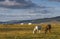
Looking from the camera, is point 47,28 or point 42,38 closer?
point 42,38

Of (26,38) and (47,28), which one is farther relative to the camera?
(47,28)

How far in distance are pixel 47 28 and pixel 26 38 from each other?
32.7ft

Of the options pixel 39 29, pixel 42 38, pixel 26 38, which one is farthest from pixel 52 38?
pixel 39 29

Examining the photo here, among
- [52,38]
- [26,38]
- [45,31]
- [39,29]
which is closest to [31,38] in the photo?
[26,38]

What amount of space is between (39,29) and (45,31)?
9.87 feet

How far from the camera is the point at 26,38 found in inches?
1104

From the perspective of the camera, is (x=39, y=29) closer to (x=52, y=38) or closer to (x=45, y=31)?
(x=45, y=31)

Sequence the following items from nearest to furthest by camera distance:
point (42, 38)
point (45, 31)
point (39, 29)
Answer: point (42, 38) → point (45, 31) → point (39, 29)

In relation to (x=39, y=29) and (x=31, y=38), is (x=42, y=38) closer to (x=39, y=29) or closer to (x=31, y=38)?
(x=31, y=38)

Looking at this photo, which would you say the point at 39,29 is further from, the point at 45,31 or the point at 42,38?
the point at 42,38

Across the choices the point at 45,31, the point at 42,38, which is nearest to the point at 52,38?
the point at 42,38

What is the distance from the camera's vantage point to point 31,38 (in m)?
27.8

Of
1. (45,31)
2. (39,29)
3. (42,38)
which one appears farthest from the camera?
(39,29)

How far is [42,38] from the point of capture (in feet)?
90.2
